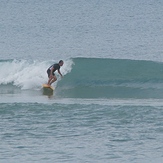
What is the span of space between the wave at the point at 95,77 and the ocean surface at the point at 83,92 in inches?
1.3

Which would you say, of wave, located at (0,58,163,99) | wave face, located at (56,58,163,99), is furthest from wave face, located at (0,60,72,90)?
wave face, located at (56,58,163,99)

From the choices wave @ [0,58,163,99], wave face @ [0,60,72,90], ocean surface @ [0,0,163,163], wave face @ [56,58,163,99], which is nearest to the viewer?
ocean surface @ [0,0,163,163]

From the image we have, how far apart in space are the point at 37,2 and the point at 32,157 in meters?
67.8

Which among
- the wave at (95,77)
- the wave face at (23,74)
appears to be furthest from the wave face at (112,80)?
the wave face at (23,74)

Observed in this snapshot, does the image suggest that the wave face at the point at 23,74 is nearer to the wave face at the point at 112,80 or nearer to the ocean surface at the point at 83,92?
the ocean surface at the point at 83,92

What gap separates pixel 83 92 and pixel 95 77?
2.99 metres

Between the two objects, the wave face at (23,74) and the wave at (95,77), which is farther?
the wave face at (23,74)

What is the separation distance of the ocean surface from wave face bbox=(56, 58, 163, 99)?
0.03 m

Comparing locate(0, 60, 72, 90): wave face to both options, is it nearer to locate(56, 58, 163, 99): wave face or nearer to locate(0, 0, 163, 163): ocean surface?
locate(0, 0, 163, 163): ocean surface

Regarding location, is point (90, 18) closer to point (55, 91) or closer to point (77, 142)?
point (55, 91)

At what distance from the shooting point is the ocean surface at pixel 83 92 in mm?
17672

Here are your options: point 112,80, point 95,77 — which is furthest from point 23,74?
point 112,80

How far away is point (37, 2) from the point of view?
8412cm

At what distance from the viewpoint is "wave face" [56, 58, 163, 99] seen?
28.0 metres
